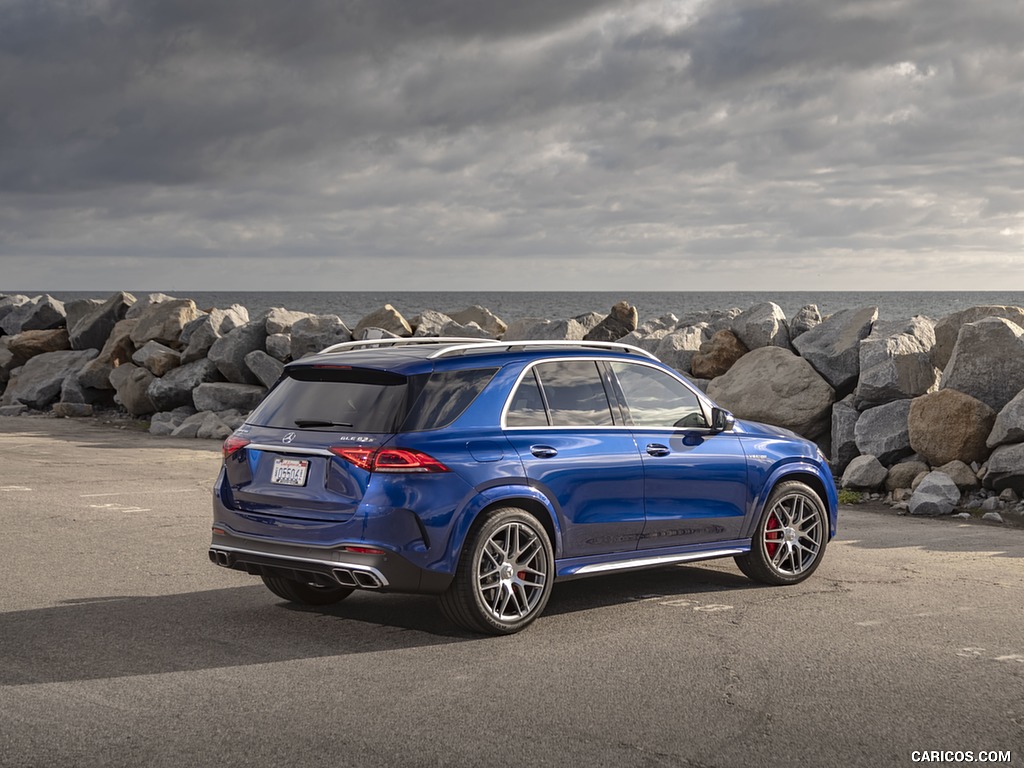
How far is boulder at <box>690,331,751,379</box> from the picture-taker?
1928 cm

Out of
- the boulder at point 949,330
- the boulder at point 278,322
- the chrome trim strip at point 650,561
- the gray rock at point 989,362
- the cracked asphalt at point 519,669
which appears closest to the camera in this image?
the cracked asphalt at point 519,669

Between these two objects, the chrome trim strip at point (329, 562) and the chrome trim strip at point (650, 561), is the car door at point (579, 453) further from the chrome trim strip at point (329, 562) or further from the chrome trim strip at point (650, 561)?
the chrome trim strip at point (329, 562)

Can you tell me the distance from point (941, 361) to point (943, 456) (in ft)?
7.46

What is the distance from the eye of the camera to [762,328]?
61.6 ft

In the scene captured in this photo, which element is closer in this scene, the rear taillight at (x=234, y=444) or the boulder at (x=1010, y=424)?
the rear taillight at (x=234, y=444)

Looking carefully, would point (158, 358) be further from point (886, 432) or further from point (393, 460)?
point (393, 460)

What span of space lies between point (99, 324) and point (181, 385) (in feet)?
19.7

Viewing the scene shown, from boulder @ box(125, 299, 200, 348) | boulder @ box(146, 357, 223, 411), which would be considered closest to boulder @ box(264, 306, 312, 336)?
boulder @ box(146, 357, 223, 411)

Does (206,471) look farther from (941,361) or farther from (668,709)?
(668,709)

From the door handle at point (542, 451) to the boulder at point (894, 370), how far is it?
31.2 feet

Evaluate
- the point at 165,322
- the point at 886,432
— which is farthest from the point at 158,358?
the point at 886,432

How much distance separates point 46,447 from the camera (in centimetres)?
1886

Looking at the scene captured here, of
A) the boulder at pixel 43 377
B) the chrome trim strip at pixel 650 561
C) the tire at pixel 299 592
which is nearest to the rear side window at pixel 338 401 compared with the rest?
the tire at pixel 299 592

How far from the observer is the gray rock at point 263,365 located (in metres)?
22.3
